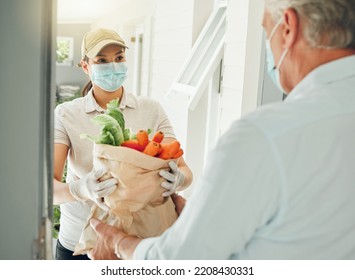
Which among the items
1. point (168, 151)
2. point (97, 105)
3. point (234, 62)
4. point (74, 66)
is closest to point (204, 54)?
point (234, 62)

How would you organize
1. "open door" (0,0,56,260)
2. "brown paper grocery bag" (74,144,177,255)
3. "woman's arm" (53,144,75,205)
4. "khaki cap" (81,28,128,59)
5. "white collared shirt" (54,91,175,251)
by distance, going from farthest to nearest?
1. "khaki cap" (81,28,128,59)
2. "white collared shirt" (54,91,175,251)
3. "woman's arm" (53,144,75,205)
4. "brown paper grocery bag" (74,144,177,255)
5. "open door" (0,0,56,260)

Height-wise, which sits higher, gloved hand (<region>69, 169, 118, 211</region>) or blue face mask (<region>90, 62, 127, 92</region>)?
blue face mask (<region>90, 62, 127, 92</region>)

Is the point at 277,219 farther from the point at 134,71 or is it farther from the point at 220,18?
the point at 134,71

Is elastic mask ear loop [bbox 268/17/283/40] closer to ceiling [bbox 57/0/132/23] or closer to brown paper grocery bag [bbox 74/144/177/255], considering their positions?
brown paper grocery bag [bbox 74/144/177/255]

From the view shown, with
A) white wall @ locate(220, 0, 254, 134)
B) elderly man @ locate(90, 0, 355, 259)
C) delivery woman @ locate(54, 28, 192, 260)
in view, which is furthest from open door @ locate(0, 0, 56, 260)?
white wall @ locate(220, 0, 254, 134)

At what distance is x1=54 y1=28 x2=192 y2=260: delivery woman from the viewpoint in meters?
1.56

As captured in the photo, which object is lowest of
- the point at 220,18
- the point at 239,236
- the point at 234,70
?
the point at 239,236

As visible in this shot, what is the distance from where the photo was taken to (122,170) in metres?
1.21

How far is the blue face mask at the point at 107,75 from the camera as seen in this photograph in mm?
1742

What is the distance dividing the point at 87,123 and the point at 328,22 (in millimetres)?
996

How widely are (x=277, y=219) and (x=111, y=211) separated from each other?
59 cm

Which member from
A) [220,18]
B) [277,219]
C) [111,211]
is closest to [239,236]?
[277,219]

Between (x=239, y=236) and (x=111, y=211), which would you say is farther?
(x=111, y=211)

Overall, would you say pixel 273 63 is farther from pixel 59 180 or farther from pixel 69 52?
pixel 69 52
